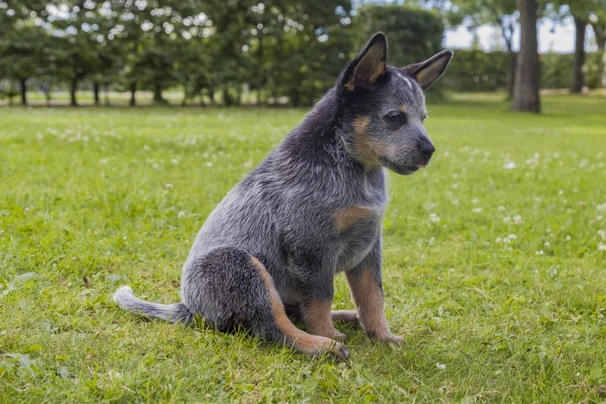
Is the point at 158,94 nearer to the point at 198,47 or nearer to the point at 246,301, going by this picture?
the point at 198,47

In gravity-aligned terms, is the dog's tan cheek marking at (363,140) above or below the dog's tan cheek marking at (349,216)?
above

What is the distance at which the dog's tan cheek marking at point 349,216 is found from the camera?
11.4 ft

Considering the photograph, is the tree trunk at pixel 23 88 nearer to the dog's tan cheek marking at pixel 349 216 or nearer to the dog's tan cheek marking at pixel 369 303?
the dog's tan cheek marking at pixel 369 303

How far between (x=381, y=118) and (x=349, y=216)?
2.03 ft

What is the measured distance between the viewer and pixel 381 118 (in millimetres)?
3553

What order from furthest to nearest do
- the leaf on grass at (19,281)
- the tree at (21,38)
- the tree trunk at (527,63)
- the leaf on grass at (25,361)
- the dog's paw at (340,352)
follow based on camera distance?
the tree trunk at (527,63) → the tree at (21,38) → the leaf on grass at (19,281) → the dog's paw at (340,352) → the leaf on grass at (25,361)

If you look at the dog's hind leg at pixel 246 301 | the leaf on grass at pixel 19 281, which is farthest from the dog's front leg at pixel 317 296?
the leaf on grass at pixel 19 281

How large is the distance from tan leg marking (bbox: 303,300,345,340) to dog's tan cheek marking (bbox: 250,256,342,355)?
135mm

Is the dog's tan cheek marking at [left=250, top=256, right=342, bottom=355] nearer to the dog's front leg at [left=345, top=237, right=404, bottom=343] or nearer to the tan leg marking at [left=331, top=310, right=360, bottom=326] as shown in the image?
the dog's front leg at [left=345, top=237, right=404, bottom=343]

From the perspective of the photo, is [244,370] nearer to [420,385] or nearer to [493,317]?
[420,385]

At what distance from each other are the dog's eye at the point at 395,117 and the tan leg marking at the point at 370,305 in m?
0.97

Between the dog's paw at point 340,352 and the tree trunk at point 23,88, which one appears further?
the tree trunk at point 23,88

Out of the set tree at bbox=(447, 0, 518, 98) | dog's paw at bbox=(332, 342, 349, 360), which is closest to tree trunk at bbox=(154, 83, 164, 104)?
tree at bbox=(447, 0, 518, 98)

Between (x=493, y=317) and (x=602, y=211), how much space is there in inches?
145
